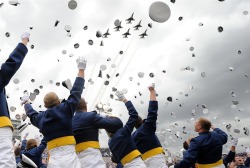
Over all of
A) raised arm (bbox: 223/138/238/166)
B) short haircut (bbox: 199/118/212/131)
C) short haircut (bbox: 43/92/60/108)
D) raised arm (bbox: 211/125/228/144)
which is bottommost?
raised arm (bbox: 223/138/238/166)

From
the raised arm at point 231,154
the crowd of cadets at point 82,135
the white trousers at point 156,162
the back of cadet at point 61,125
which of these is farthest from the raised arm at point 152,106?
the raised arm at point 231,154

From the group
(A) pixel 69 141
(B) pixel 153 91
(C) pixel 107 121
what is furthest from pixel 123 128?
(A) pixel 69 141

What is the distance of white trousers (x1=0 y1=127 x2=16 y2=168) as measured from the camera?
455cm

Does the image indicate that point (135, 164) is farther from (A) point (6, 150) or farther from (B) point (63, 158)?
(A) point (6, 150)

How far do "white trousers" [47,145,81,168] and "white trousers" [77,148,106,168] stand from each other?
0.45m

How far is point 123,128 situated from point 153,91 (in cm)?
110

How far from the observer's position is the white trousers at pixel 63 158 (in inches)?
213

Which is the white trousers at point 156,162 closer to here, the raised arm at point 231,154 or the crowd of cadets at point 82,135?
the crowd of cadets at point 82,135

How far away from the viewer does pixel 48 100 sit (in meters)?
5.95

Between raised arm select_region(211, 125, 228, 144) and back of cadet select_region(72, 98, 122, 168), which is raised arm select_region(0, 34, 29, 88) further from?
raised arm select_region(211, 125, 228, 144)

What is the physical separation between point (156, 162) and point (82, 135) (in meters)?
2.10

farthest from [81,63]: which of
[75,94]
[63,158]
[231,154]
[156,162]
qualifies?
[231,154]

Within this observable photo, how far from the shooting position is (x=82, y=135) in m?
6.26

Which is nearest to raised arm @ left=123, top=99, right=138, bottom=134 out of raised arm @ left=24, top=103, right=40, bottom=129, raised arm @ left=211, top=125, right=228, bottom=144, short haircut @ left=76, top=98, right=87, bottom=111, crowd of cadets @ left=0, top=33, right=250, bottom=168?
crowd of cadets @ left=0, top=33, right=250, bottom=168
